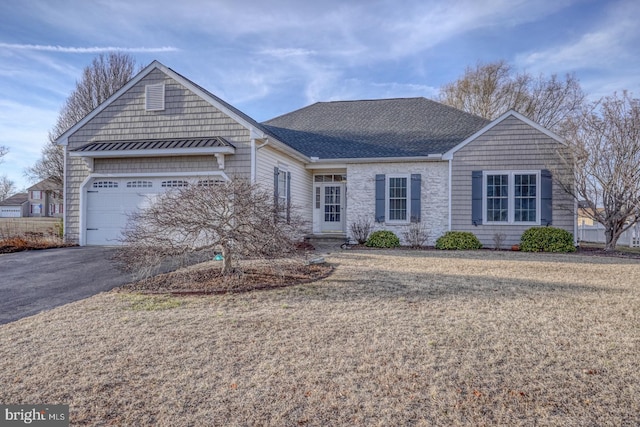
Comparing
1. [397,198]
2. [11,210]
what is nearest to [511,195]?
[397,198]

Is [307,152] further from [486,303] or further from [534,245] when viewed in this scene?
[486,303]

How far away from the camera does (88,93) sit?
848 inches

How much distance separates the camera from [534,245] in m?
11.7

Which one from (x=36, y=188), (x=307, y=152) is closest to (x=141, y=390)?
(x=307, y=152)

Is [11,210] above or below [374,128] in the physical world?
below

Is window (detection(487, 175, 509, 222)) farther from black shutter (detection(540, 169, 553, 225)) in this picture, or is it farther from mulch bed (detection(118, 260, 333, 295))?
mulch bed (detection(118, 260, 333, 295))

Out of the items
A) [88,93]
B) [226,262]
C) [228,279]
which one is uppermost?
[88,93]

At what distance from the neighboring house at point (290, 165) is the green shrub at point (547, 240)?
0.41 metres

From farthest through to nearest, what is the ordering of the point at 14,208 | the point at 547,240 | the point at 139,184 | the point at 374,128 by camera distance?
the point at 14,208 → the point at 374,128 → the point at 139,184 → the point at 547,240

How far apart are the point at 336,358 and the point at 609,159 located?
11.9m

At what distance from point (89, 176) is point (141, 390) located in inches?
437

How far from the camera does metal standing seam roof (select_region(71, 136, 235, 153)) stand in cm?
1080

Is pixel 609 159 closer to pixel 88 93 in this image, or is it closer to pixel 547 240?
pixel 547 240

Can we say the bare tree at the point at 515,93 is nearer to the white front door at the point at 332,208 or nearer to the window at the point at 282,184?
the white front door at the point at 332,208
